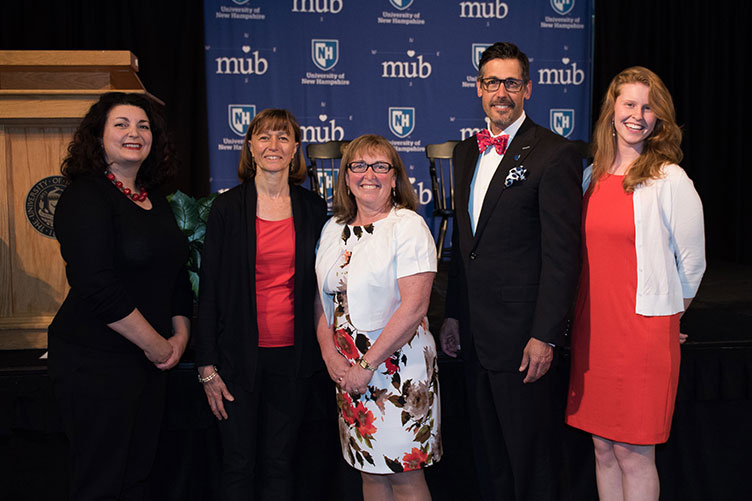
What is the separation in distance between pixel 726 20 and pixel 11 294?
7.68 meters

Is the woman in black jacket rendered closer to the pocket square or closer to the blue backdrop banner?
the pocket square

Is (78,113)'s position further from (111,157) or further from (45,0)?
(45,0)

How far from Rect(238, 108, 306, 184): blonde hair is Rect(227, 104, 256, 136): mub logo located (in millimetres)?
4499

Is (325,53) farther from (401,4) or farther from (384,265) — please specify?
(384,265)

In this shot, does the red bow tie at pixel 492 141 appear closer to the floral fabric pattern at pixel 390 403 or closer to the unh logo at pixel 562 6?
the floral fabric pattern at pixel 390 403

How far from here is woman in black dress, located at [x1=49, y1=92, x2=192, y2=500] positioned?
177cm

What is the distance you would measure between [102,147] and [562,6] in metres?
6.36

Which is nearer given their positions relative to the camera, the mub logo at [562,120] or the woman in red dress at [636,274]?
the woman in red dress at [636,274]

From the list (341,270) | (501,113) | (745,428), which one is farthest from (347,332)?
(745,428)

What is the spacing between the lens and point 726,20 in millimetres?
6902

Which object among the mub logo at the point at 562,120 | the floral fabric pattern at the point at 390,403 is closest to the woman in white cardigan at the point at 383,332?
the floral fabric pattern at the point at 390,403

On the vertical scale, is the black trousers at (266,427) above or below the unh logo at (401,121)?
below

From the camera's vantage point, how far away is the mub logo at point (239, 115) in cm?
649

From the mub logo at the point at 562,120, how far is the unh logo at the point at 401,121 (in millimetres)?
1665
